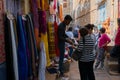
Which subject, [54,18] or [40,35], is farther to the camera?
[54,18]

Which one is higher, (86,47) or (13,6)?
(13,6)

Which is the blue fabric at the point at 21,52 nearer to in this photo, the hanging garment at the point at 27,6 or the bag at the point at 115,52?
the hanging garment at the point at 27,6

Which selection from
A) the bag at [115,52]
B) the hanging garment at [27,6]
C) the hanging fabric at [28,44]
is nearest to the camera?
the hanging fabric at [28,44]

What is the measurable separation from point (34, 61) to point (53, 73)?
3416 millimetres

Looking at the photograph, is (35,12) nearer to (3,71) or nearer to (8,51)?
(8,51)

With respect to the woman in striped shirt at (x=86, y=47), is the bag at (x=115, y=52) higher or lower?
lower

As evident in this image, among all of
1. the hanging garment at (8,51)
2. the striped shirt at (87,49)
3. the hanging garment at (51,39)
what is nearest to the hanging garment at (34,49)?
the hanging garment at (8,51)

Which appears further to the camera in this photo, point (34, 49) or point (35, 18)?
point (35, 18)

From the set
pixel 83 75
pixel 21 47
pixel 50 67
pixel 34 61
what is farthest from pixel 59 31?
pixel 21 47

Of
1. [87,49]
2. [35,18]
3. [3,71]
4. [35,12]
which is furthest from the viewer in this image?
[87,49]

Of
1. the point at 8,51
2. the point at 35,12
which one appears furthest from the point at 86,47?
the point at 8,51

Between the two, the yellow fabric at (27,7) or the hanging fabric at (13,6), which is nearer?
the hanging fabric at (13,6)

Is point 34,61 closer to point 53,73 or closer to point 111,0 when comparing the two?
point 53,73

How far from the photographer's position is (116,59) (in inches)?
466
